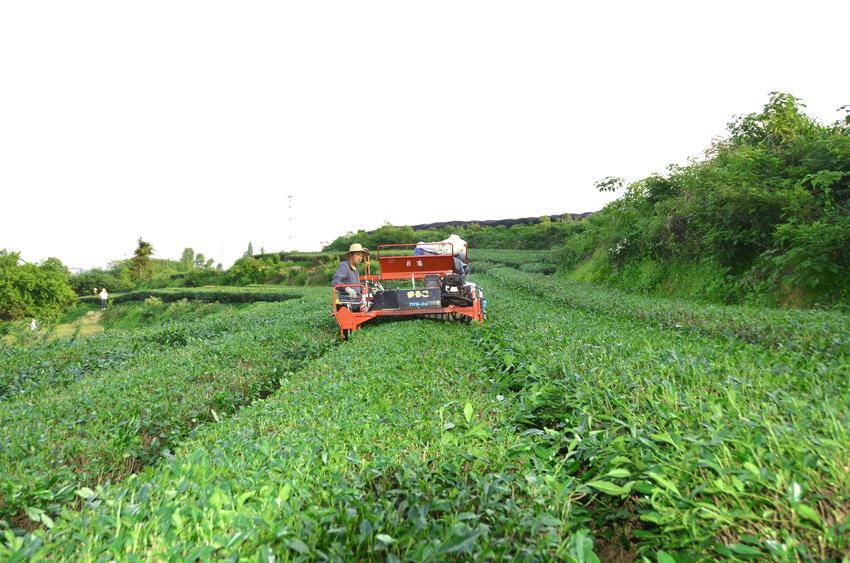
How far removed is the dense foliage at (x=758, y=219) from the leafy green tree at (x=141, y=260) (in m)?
85.6

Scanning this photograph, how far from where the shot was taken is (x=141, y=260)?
83.9m

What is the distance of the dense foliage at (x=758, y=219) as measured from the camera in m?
9.32

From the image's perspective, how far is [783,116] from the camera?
1345cm

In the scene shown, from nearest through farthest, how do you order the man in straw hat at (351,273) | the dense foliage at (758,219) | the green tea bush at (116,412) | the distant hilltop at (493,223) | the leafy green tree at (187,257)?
the green tea bush at (116,412) < the dense foliage at (758,219) < the man in straw hat at (351,273) < the distant hilltop at (493,223) < the leafy green tree at (187,257)

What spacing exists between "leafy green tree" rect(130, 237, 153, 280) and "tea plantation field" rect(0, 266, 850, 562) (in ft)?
293

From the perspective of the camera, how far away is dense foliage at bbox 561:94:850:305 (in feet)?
30.6

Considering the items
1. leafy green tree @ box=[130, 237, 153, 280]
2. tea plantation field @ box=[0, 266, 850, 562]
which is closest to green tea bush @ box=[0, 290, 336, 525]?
tea plantation field @ box=[0, 266, 850, 562]

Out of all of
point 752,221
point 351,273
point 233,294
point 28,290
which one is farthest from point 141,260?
point 752,221

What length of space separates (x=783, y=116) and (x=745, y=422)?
14918 mm

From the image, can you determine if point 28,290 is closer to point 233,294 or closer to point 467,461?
point 233,294

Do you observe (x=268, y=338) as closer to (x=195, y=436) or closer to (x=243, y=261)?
(x=195, y=436)

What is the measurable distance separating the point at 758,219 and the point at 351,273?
968 centimetres

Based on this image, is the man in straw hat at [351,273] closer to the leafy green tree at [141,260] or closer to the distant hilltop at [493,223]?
the distant hilltop at [493,223]

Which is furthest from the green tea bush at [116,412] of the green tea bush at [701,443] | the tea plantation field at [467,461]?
the green tea bush at [701,443]
